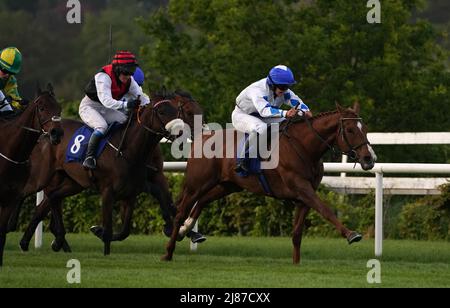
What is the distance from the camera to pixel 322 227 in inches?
571

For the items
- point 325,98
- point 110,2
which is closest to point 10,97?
point 325,98

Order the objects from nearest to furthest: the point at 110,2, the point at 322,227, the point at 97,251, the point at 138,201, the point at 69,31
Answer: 1. the point at 97,251
2. the point at 322,227
3. the point at 138,201
4. the point at 69,31
5. the point at 110,2

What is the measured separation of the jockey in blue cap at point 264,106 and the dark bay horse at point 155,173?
0.40 metres

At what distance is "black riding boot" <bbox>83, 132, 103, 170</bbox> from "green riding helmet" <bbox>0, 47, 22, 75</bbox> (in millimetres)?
1015

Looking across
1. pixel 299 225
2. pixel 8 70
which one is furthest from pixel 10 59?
pixel 299 225

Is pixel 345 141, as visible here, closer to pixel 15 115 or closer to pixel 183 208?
pixel 183 208

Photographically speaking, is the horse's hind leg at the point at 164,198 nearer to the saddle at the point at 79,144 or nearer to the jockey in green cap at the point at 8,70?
the saddle at the point at 79,144

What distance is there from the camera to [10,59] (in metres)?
11.2

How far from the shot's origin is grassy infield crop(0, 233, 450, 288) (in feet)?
29.3

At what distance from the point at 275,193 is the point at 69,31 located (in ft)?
113

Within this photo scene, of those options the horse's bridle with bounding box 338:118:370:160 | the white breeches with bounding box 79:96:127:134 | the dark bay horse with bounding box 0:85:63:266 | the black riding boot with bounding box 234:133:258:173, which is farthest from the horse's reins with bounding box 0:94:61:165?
the horse's bridle with bounding box 338:118:370:160

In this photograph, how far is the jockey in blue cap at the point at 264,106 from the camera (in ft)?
37.0

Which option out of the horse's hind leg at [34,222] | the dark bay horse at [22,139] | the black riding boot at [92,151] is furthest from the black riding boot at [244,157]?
the horse's hind leg at [34,222]
